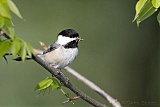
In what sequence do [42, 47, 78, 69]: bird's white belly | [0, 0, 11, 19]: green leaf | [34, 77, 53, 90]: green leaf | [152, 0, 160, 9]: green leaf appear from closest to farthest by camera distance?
[0, 0, 11, 19]: green leaf, [152, 0, 160, 9]: green leaf, [34, 77, 53, 90]: green leaf, [42, 47, 78, 69]: bird's white belly

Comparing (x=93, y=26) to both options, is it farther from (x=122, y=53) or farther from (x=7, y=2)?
(x=7, y=2)

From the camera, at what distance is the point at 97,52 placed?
642 centimetres

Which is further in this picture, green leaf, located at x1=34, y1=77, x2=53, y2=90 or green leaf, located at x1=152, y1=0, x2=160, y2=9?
green leaf, located at x1=34, y1=77, x2=53, y2=90

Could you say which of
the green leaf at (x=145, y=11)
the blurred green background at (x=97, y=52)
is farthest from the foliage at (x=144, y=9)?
the blurred green background at (x=97, y=52)

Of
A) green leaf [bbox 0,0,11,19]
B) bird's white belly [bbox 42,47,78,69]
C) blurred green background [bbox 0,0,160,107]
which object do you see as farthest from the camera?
blurred green background [bbox 0,0,160,107]

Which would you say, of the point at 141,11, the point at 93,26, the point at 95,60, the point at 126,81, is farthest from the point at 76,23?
the point at 141,11

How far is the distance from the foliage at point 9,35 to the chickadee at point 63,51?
97 cm

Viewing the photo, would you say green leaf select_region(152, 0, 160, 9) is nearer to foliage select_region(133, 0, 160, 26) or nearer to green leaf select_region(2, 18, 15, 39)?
foliage select_region(133, 0, 160, 26)

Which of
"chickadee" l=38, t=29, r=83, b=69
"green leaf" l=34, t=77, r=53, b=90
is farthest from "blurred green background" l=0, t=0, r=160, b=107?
"green leaf" l=34, t=77, r=53, b=90

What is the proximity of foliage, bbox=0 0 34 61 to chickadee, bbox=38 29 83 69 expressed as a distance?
0.97 meters

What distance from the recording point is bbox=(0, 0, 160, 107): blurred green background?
5141 mm

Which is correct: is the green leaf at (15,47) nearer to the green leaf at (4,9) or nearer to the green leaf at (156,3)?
the green leaf at (4,9)

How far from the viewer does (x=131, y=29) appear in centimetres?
576

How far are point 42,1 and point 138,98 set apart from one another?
296cm
